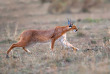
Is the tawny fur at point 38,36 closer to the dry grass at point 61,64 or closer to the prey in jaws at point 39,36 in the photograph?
the prey in jaws at point 39,36

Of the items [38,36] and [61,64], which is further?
[38,36]

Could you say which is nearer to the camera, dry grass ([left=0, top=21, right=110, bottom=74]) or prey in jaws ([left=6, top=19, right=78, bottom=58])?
dry grass ([left=0, top=21, right=110, bottom=74])

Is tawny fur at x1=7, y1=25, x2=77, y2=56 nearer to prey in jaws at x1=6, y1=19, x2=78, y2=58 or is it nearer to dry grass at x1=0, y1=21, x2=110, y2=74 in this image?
prey in jaws at x1=6, y1=19, x2=78, y2=58

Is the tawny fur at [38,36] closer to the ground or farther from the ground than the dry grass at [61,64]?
farther from the ground

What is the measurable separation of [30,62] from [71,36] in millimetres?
5387

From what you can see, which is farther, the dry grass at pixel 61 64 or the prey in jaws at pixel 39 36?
the prey in jaws at pixel 39 36

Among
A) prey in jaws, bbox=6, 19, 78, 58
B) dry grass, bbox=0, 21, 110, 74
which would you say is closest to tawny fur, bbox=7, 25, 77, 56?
prey in jaws, bbox=6, 19, 78, 58

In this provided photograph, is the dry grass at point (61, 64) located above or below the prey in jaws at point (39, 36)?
below

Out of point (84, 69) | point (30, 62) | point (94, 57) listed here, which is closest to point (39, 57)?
point (30, 62)

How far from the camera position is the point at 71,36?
12422 millimetres

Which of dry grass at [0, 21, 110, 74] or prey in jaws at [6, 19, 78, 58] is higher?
prey in jaws at [6, 19, 78, 58]

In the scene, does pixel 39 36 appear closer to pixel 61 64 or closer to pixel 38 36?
pixel 38 36

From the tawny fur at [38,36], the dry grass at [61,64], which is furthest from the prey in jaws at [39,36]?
the dry grass at [61,64]

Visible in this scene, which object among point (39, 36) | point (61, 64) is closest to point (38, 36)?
point (39, 36)
